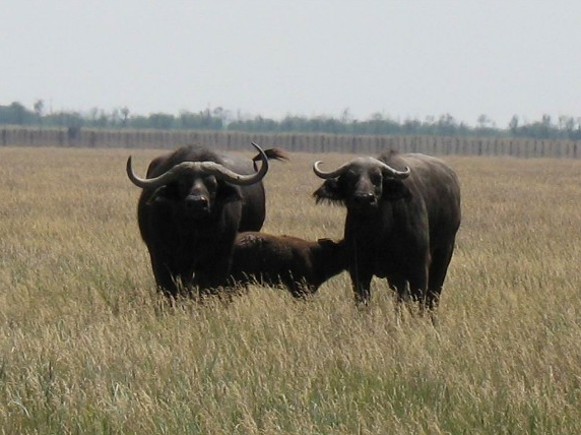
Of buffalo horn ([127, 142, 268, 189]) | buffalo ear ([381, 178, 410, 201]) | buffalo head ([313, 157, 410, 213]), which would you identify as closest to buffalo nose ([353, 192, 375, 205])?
buffalo head ([313, 157, 410, 213])

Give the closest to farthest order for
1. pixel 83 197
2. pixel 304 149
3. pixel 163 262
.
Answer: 1. pixel 163 262
2. pixel 83 197
3. pixel 304 149

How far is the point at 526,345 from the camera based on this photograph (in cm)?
780

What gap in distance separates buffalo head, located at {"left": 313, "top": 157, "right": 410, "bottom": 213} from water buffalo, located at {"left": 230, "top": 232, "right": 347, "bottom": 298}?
3.94 feet

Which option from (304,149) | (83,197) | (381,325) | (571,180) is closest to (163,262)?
(381,325)

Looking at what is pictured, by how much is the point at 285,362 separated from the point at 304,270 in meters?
4.09

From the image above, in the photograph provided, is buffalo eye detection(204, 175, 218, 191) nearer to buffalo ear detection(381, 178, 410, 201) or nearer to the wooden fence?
buffalo ear detection(381, 178, 410, 201)

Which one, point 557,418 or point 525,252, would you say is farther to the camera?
point 525,252

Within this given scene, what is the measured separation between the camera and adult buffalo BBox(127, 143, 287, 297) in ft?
33.6

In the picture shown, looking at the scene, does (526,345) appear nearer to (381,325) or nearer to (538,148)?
(381,325)

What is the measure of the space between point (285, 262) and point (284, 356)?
395 cm

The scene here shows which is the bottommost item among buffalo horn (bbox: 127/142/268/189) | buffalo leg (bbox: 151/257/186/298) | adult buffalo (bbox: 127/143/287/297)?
buffalo leg (bbox: 151/257/186/298)

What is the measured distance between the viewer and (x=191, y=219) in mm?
10242

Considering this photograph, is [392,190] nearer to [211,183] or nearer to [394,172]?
[394,172]

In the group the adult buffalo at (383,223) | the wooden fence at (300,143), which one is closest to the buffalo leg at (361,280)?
the adult buffalo at (383,223)
